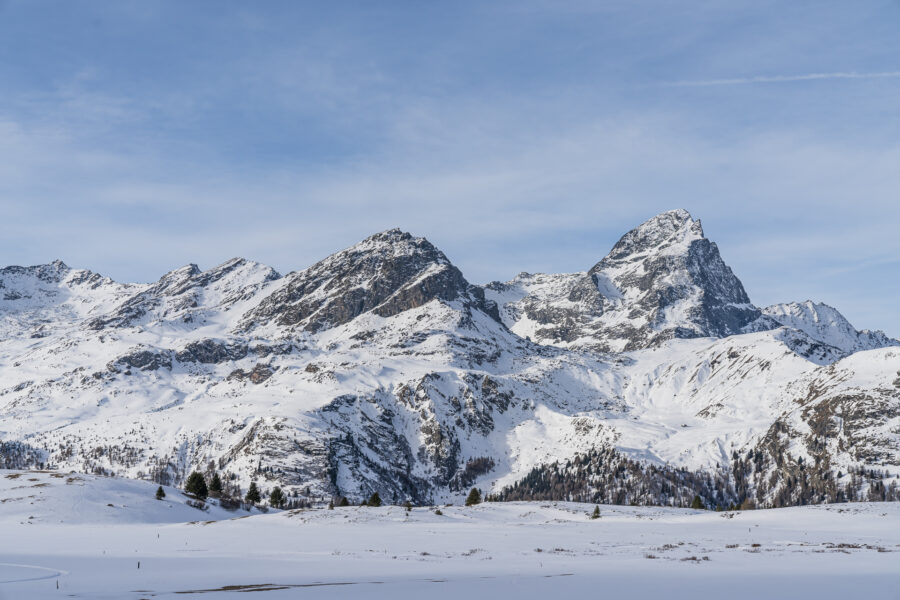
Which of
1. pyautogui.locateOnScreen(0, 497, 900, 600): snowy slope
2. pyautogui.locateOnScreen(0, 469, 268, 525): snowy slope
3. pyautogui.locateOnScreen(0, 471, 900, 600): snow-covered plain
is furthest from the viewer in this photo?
pyautogui.locateOnScreen(0, 469, 268, 525): snowy slope

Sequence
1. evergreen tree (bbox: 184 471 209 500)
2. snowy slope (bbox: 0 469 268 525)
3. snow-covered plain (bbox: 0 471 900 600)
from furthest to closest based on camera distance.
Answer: evergreen tree (bbox: 184 471 209 500) → snowy slope (bbox: 0 469 268 525) → snow-covered plain (bbox: 0 471 900 600)

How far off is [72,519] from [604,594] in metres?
83.9

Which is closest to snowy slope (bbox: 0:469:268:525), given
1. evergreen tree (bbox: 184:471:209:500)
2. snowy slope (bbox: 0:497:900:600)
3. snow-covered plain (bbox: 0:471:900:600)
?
snow-covered plain (bbox: 0:471:900:600)

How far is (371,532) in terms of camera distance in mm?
73438

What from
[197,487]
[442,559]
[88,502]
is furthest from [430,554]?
[197,487]

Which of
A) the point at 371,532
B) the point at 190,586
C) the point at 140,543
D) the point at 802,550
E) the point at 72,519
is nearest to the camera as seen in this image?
the point at 190,586

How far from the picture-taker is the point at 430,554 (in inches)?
2012

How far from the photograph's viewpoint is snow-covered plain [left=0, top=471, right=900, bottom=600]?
32.1 m

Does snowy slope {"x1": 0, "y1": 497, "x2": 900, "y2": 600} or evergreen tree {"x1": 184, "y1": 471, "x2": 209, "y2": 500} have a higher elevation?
snowy slope {"x1": 0, "y1": 497, "x2": 900, "y2": 600}

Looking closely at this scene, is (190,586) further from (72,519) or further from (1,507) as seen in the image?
(1,507)

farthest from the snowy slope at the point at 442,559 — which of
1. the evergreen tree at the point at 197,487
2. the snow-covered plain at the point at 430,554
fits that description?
the evergreen tree at the point at 197,487

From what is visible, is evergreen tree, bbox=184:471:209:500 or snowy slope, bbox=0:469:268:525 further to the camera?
evergreen tree, bbox=184:471:209:500

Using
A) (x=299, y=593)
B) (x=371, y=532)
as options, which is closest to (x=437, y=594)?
(x=299, y=593)

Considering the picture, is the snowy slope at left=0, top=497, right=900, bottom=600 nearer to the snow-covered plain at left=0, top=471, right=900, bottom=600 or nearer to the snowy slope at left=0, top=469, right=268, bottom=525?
Result: the snow-covered plain at left=0, top=471, right=900, bottom=600
